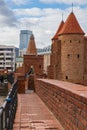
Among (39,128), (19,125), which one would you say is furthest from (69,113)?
(19,125)

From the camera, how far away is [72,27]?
4653 cm

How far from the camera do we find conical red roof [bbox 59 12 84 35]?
151 feet

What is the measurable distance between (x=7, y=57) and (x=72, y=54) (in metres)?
75.3

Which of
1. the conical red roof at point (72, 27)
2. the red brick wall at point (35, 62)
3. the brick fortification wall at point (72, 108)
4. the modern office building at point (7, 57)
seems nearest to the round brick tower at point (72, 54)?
the conical red roof at point (72, 27)

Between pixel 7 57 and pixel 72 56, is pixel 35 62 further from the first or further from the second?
pixel 7 57

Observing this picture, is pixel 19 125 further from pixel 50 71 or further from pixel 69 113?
pixel 50 71

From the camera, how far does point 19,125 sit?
766 centimetres

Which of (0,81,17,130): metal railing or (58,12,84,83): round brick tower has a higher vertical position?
(58,12,84,83): round brick tower


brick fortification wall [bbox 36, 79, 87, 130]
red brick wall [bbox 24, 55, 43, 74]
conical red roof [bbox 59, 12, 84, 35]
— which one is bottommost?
brick fortification wall [bbox 36, 79, 87, 130]

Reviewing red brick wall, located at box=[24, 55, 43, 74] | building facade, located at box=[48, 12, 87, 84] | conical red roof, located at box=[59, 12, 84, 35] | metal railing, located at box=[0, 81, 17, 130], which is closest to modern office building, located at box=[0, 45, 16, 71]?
red brick wall, located at box=[24, 55, 43, 74]

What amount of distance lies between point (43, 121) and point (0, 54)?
113 meters

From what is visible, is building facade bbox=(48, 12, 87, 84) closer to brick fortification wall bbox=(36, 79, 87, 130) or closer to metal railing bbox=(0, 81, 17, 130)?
brick fortification wall bbox=(36, 79, 87, 130)

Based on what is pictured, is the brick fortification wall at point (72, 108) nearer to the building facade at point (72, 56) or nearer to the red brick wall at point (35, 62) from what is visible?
the building facade at point (72, 56)

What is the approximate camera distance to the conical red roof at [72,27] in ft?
151
